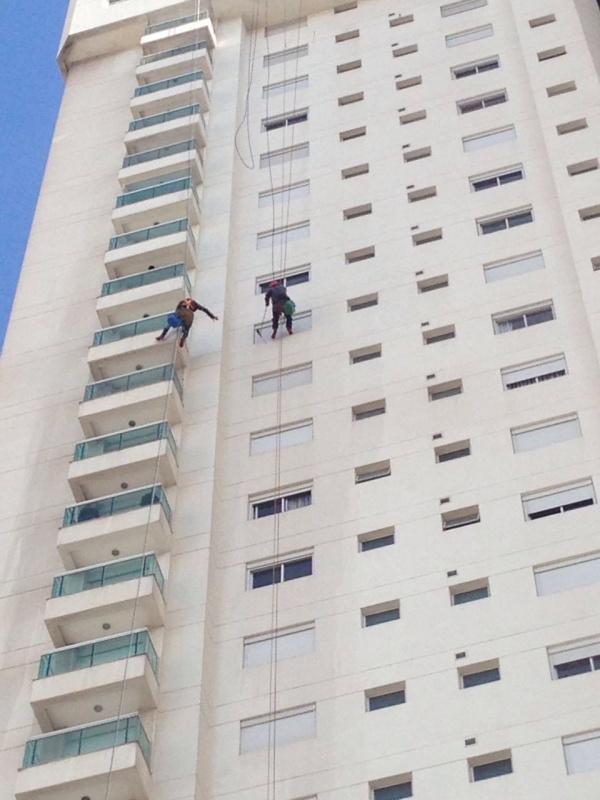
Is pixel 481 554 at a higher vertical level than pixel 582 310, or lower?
lower

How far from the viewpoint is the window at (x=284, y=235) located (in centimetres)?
A: 3662

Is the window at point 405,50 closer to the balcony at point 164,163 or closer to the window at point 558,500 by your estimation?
the balcony at point 164,163

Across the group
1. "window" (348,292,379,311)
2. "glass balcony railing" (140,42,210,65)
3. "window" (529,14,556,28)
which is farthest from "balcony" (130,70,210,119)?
"window" (348,292,379,311)

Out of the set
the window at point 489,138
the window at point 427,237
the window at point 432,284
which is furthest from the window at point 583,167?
the window at point 432,284

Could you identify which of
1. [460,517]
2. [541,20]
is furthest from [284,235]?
[460,517]

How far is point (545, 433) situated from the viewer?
95.0 feet

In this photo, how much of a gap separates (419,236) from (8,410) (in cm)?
1025

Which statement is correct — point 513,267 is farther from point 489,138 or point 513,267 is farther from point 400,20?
point 400,20

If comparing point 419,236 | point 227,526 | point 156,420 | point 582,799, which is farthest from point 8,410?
point 582,799

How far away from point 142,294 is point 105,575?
29.8 ft

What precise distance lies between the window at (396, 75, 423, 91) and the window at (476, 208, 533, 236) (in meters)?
7.14

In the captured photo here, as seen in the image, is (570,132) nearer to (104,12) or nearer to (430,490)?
(430,490)

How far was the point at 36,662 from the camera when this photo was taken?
28125 millimetres

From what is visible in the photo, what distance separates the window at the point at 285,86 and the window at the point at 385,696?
71.2 feet
